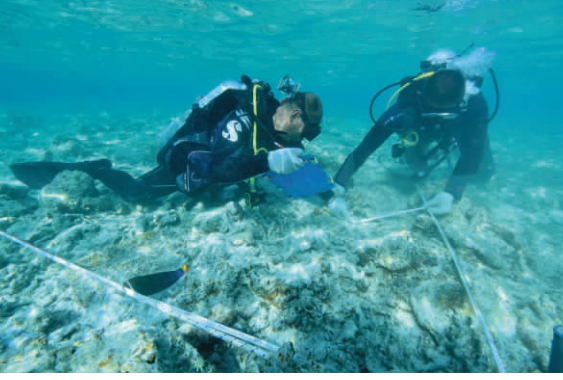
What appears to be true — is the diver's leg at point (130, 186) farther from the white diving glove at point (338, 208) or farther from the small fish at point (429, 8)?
the small fish at point (429, 8)

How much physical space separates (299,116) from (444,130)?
3.89m

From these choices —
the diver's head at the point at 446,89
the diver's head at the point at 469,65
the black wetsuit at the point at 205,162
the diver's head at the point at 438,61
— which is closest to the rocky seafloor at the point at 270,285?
the black wetsuit at the point at 205,162

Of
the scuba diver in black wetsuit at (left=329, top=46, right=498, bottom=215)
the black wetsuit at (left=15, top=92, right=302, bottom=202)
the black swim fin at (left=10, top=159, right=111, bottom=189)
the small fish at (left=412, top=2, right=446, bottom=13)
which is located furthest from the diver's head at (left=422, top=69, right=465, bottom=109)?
the small fish at (left=412, top=2, right=446, bottom=13)

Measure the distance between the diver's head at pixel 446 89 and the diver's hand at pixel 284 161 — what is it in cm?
316

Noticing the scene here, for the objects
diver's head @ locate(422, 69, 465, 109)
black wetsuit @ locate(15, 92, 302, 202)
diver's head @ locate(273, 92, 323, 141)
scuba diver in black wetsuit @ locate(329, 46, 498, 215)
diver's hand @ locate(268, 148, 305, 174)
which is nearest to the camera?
diver's hand @ locate(268, 148, 305, 174)

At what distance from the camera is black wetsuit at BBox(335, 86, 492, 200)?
495 cm

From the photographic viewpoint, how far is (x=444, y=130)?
5391mm

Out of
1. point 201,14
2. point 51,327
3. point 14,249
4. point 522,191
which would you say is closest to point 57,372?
point 51,327

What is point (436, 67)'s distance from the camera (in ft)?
19.4

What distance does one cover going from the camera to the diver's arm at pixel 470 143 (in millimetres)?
4898

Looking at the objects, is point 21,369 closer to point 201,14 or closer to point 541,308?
point 541,308

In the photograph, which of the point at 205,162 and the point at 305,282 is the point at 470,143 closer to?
the point at 305,282

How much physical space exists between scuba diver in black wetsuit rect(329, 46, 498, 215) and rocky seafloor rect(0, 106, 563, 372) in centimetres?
52

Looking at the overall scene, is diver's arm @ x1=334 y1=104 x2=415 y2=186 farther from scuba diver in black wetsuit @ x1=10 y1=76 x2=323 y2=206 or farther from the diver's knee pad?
the diver's knee pad
